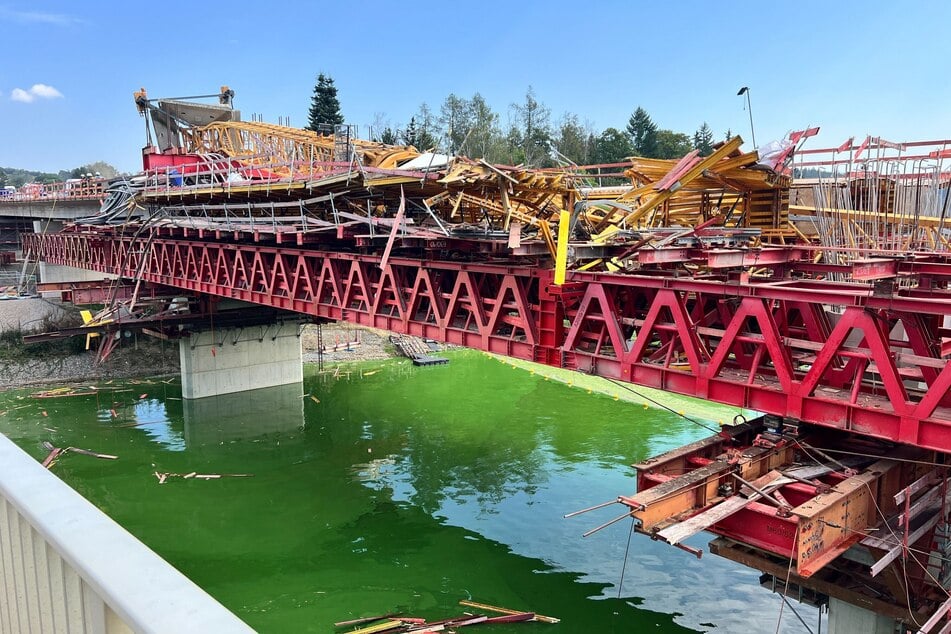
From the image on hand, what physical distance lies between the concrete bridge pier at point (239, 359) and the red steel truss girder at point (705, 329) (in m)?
13.8

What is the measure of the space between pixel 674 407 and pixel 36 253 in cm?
4375

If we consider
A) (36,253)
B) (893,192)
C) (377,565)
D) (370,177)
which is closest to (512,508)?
(377,565)

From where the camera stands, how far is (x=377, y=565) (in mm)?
17422

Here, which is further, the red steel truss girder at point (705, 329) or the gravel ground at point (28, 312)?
the gravel ground at point (28, 312)

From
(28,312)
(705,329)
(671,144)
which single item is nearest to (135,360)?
(28,312)

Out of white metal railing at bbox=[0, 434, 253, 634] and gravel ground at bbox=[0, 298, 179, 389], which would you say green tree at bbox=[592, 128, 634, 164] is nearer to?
gravel ground at bbox=[0, 298, 179, 389]

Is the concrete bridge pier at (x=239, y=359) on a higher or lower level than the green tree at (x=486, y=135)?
lower

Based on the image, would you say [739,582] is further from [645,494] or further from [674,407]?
[674,407]

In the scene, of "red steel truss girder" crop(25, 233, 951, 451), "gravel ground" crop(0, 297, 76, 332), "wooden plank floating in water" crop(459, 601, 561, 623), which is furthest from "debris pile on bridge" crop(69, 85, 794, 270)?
"gravel ground" crop(0, 297, 76, 332)

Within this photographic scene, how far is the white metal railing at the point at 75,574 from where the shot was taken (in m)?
1.72

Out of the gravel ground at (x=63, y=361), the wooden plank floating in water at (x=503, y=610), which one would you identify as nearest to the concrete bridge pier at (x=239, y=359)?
the gravel ground at (x=63, y=361)

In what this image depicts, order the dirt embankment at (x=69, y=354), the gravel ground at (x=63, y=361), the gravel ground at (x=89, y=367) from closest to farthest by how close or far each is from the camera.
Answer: the gravel ground at (x=89, y=367) < the gravel ground at (x=63, y=361) < the dirt embankment at (x=69, y=354)

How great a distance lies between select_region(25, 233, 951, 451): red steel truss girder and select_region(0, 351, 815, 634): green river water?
235 inches

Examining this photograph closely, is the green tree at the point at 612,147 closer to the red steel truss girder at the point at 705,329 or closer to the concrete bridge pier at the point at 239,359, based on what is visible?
the concrete bridge pier at the point at 239,359
